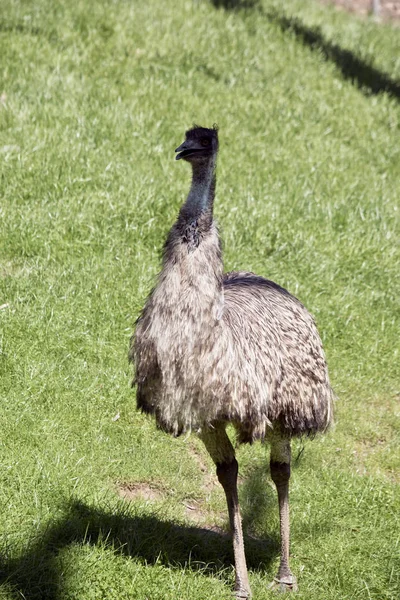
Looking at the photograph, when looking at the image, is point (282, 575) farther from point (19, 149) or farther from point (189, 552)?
point (19, 149)

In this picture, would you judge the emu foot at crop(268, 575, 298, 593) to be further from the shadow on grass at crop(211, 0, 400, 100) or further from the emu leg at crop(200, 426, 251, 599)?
the shadow on grass at crop(211, 0, 400, 100)

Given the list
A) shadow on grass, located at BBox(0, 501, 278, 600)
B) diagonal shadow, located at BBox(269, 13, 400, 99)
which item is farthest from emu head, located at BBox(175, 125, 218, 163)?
diagonal shadow, located at BBox(269, 13, 400, 99)

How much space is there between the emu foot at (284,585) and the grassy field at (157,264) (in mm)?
49

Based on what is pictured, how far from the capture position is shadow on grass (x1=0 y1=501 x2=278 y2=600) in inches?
182

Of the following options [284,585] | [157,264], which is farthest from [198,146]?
[157,264]

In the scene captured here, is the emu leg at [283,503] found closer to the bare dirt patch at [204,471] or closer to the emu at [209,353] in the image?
the emu at [209,353]

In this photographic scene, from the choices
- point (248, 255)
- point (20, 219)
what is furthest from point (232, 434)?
point (20, 219)

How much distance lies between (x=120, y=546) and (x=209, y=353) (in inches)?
50.4

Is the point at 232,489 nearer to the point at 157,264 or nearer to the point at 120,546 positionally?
the point at 120,546

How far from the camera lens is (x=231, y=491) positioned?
16.0ft

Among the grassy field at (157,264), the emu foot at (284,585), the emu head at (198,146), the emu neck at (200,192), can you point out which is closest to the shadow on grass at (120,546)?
the grassy field at (157,264)

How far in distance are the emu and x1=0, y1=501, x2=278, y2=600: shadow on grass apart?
382 mm

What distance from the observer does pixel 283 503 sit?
5.18m

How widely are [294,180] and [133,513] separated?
14.7ft
